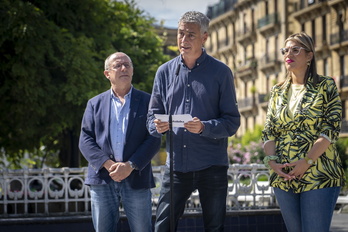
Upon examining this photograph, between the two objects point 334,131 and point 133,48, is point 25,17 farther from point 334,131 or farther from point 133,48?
point 334,131

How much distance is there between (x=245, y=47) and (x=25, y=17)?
5614cm

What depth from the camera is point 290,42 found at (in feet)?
18.6

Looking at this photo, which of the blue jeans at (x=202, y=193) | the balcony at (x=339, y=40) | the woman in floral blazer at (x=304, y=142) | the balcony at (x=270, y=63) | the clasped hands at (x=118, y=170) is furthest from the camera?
the balcony at (x=270, y=63)

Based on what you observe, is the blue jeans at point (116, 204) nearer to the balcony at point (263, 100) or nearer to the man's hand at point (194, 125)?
the man's hand at point (194, 125)

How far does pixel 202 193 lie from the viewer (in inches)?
221

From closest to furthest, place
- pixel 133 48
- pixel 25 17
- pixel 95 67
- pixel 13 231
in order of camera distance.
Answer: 1. pixel 13 231
2. pixel 25 17
3. pixel 95 67
4. pixel 133 48

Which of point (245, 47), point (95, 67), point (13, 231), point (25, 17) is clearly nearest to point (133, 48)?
point (95, 67)

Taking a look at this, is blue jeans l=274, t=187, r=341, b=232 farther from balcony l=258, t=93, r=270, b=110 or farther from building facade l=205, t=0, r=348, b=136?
balcony l=258, t=93, r=270, b=110

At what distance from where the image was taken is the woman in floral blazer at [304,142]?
5395 mm

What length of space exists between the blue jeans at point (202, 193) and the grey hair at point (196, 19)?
40.3 inches

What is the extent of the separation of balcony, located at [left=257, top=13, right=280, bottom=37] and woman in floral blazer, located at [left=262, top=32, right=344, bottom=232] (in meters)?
58.8

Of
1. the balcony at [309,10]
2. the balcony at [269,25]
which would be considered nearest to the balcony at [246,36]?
the balcony at [269,25]

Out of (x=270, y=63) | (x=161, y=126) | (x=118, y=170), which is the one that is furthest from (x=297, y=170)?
(x=270, y=63)

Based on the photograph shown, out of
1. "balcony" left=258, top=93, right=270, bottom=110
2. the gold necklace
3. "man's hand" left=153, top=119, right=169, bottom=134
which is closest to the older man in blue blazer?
"man's hand" left=153, top=119, right=169, bottom=134
